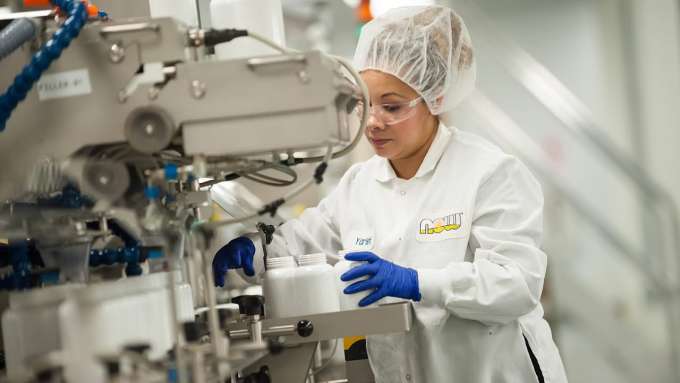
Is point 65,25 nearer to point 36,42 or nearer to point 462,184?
point 36,42

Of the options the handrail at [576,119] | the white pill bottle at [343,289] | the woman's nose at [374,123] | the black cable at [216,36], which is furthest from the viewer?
the handrail at [576,119]

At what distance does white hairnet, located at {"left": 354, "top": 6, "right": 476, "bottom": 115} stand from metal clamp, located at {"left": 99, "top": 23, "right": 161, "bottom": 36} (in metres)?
0.82

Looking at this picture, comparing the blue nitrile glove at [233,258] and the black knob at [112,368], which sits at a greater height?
the blue nitrile glove at [233,258]

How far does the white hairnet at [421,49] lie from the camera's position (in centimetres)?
185

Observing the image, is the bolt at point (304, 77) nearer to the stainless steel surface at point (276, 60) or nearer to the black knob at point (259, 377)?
the stainless steel surface at point (276, 60)

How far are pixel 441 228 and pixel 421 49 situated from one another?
1.40 feet

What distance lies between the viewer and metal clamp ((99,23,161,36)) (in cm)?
114

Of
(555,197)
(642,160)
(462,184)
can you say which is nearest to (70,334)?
(462,184)

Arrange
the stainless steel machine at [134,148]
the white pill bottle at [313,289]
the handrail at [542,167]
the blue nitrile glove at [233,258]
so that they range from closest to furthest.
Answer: the stainless steel machine at [134,148]
the white pill bottle at [313,289]
the blue nitrile glove at [233,258]
the handrail at [542,167]

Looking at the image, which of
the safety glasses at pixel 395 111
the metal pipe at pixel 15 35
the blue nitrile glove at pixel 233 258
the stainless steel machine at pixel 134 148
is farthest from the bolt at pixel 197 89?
the safety glasses at pixel 395 111

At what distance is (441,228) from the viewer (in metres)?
1.81

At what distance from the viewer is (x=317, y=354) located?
1.70 m

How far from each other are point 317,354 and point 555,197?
12.9ft

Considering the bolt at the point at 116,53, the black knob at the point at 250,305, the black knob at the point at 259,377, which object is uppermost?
the bolt at the point at 116,53
